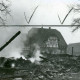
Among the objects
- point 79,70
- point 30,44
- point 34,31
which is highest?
point 34,31

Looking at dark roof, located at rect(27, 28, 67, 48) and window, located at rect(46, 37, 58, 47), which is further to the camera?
dark roof, located at rect(27, 28, 67, 48)

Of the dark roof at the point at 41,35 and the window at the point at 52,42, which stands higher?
the dark roof at the point at 41,35

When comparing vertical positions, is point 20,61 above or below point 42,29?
below

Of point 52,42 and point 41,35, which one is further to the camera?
point 41,35

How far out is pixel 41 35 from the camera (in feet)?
230

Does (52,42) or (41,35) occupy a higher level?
(41,35)

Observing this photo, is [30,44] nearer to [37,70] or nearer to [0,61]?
[0,61]

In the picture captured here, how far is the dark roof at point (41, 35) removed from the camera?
225ft

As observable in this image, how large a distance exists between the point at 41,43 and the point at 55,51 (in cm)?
494

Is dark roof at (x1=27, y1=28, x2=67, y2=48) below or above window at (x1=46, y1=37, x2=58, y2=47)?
above

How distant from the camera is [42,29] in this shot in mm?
71812

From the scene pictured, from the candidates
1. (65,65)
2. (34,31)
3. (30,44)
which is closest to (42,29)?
(34,31)

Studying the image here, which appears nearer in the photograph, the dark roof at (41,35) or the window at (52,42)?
the window at (52,42)

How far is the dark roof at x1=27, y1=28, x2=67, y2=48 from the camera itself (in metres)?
68.6
